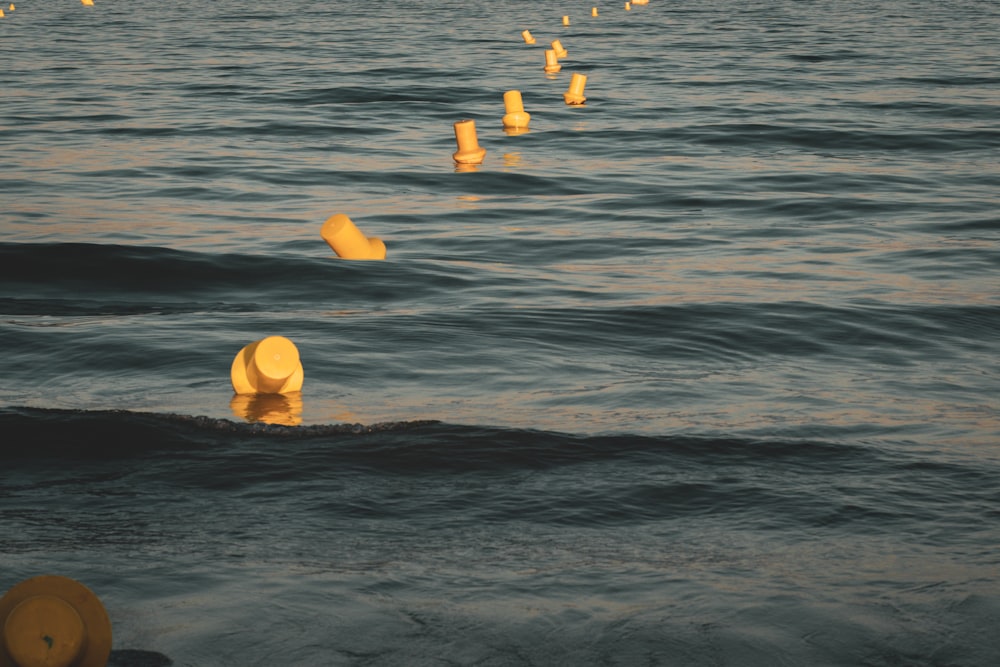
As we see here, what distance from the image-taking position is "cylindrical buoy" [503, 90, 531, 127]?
16.1 m

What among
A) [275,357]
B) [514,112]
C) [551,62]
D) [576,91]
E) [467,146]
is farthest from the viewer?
[551,62]

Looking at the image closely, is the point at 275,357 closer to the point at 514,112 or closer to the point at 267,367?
the point at 267,367

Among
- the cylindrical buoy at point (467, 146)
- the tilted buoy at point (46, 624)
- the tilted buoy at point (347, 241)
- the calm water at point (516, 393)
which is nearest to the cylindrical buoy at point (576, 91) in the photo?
the calm water at point (516, 393)

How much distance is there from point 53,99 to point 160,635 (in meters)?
17.2

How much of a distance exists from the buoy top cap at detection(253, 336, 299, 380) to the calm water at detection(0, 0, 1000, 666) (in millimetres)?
175

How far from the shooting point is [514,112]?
53.3 ft

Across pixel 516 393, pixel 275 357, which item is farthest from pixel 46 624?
pixel 516 393

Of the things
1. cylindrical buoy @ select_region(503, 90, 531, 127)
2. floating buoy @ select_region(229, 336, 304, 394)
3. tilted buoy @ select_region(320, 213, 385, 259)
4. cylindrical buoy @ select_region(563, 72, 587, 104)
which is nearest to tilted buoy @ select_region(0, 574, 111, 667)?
floating buoy @ select_region(229, 336, 304, 394)

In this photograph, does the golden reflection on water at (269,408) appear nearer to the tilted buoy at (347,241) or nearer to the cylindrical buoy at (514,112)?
the tilted buoy at (347,241)

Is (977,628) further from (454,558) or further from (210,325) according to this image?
(210,325)

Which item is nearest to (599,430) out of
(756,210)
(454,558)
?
(454,558)

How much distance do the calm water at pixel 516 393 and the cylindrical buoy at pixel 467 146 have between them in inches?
8.1

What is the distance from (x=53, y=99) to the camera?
64.6 ft

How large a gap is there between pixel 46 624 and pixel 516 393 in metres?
3.52
